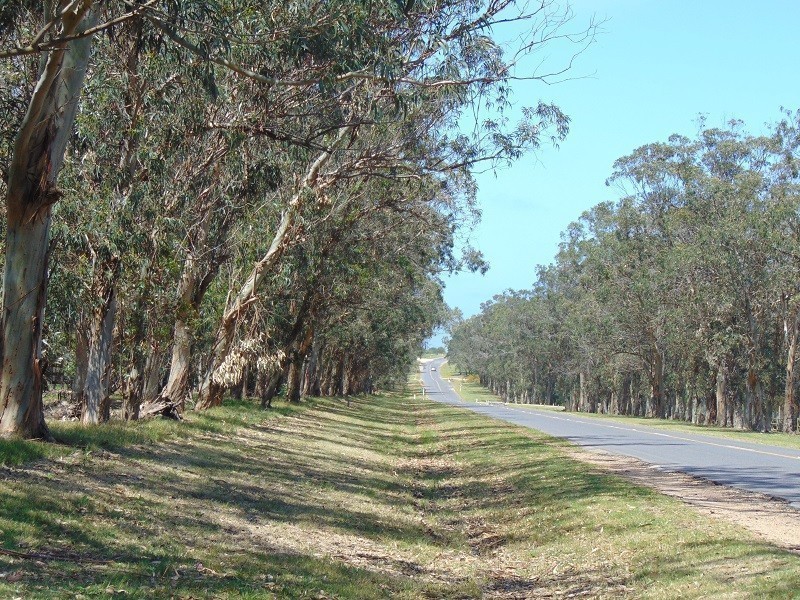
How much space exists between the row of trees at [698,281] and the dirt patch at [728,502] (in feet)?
85.0

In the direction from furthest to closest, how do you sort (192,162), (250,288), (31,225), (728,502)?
1. (250,288)
2. (192,162)
3. (728,502)
4. (31,225)

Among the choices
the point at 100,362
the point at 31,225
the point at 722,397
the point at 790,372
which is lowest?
the point at 100,362

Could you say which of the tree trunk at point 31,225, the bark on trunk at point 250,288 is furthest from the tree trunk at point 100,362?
the bark on trunk at point 250,288

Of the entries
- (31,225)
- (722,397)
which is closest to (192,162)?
(31,225)

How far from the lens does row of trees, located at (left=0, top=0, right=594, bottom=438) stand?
11.6 meters

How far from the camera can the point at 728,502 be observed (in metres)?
13.1

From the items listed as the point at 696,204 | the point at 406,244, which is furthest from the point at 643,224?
the point at 406,244

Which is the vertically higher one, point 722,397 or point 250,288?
point 250,288

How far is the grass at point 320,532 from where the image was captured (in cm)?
798

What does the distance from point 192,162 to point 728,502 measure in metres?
11.9

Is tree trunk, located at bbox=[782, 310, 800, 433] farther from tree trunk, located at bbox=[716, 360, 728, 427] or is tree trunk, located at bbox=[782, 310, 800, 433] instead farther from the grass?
the grass

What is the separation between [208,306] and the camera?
25656 millimetres

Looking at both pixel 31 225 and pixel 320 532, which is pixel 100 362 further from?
pixel 320 532

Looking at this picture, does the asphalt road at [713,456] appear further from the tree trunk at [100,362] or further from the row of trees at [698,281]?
the row of trees at [698,281]
